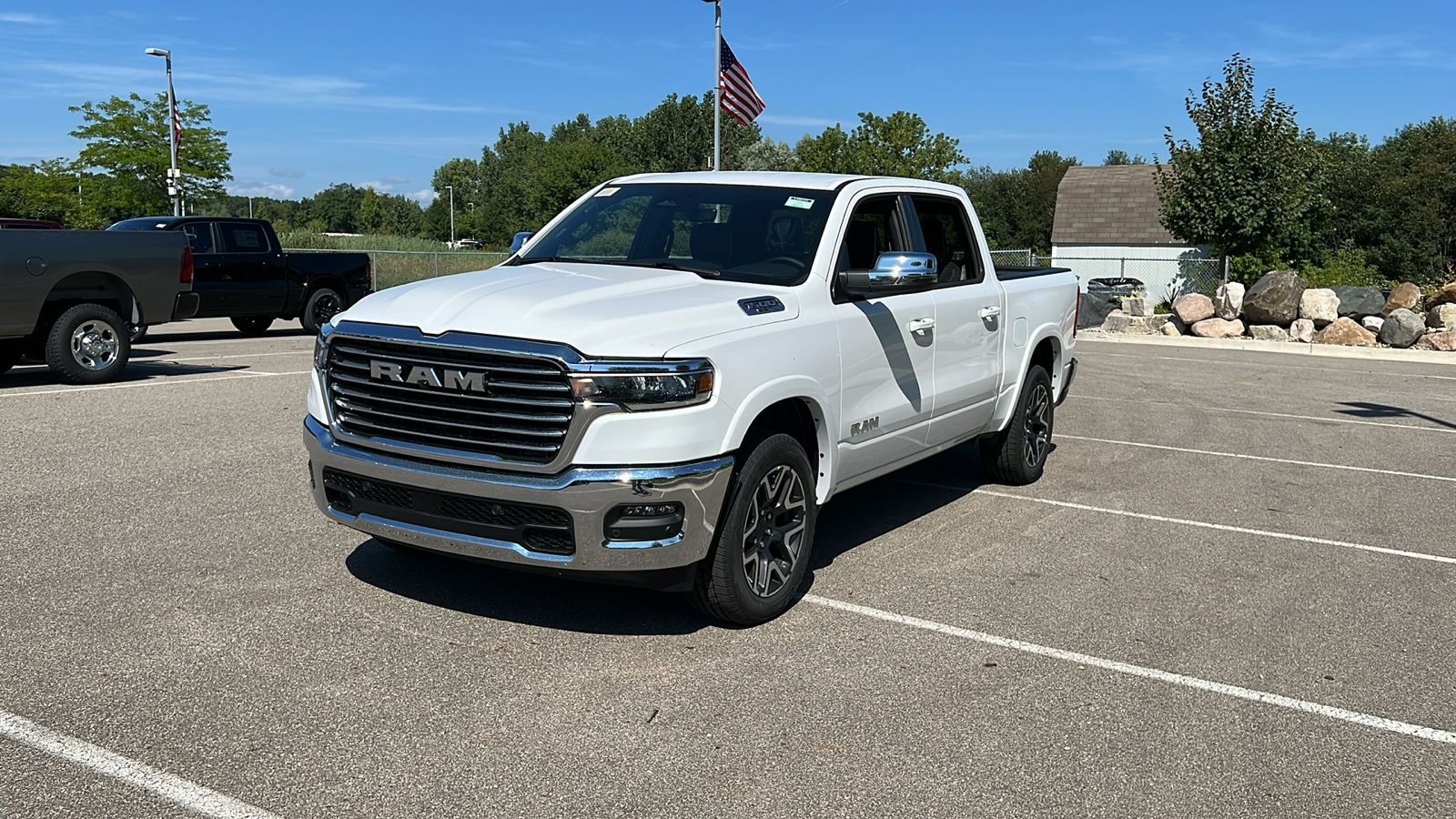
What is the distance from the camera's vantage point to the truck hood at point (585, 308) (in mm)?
4680

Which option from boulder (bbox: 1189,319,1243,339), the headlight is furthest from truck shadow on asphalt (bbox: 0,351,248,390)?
boulder (bbox: 1189,319,1243,339)

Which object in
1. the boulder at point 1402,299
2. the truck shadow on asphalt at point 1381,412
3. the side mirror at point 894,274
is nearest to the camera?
the side mirror at point 894,274

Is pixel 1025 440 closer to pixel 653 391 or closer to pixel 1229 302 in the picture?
pixel 653 391

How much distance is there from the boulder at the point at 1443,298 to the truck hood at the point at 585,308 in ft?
72.7

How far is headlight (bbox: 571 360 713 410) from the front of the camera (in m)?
4.55

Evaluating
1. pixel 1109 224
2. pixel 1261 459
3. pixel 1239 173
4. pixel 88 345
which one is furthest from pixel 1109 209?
pixel 88 345

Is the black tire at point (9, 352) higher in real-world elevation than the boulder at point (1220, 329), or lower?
higher

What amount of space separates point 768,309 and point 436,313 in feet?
4.66

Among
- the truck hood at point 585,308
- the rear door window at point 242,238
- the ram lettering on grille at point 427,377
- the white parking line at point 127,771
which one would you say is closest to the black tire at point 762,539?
the truck hood at point 585,308

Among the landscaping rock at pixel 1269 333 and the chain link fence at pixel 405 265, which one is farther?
the chain link fence at pixel 405 265

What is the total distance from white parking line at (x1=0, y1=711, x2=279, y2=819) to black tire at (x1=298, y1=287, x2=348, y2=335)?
16.7 metres

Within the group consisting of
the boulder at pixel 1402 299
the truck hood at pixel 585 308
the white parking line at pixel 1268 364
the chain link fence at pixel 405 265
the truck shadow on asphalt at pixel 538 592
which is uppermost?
the truck hood at pixel 585 308

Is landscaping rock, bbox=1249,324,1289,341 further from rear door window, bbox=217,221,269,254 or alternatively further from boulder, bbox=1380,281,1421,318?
rear door window, bbox=217,221,269,254

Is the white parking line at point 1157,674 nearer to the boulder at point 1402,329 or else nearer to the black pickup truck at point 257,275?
the black pickup truck at point 257,275
